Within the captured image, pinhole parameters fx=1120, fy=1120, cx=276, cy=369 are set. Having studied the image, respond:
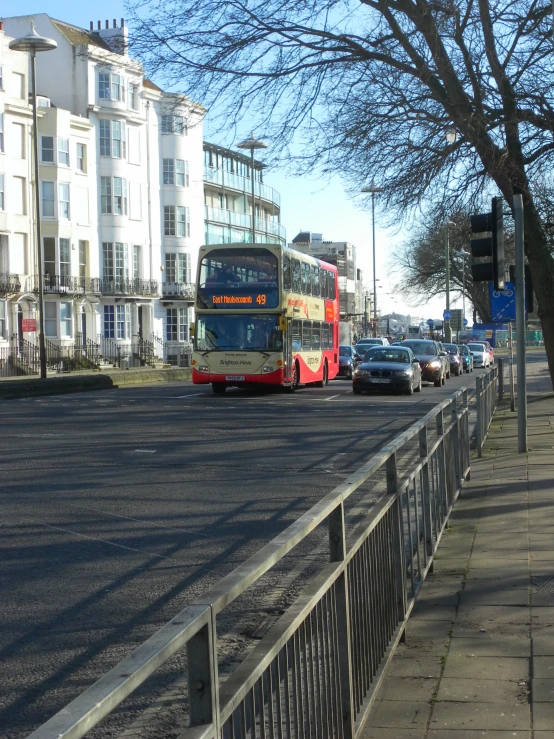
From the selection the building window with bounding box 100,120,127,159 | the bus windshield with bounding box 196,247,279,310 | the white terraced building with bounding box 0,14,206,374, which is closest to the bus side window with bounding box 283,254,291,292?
the bus windshield with bounding box 196,247,279,310

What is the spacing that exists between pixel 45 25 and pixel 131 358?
19.3m

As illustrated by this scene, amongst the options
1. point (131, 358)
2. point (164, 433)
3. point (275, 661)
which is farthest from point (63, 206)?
point (275, 661)

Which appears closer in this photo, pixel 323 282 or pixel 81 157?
pixel 323 282

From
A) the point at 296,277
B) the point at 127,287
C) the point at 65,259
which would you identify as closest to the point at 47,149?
the point at 65,259

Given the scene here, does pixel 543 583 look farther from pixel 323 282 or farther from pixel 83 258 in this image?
pixel 83 258

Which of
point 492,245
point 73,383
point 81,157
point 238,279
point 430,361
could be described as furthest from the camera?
point 81,157

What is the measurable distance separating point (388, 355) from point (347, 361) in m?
14.1

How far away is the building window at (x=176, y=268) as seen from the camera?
229ft

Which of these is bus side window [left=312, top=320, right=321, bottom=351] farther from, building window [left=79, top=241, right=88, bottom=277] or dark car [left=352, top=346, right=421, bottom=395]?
building window [left=79, top=241, right=88, bottom=277]

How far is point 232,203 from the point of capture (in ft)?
282

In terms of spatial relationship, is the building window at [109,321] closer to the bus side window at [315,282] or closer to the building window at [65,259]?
the building window at [65,259]

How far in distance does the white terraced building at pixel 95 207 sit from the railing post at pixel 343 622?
154ft

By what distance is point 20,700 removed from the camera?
5.03 meters

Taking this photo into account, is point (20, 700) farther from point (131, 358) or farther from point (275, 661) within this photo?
point (131, 358)
